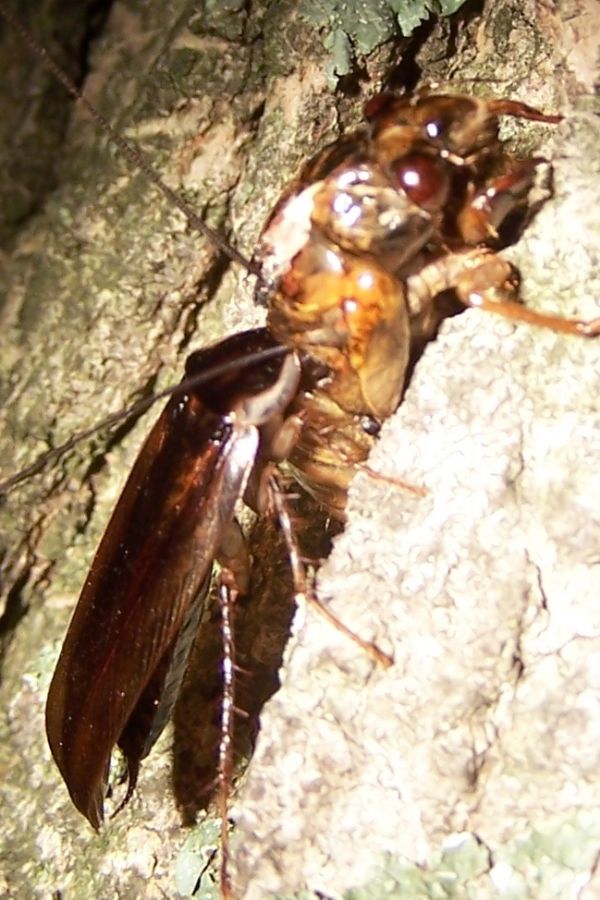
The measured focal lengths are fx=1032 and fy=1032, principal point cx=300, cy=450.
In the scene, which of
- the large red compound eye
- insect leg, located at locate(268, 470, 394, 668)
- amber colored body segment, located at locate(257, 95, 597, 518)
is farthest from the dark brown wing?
the large red compound eye

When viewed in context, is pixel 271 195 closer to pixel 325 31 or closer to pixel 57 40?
pixel 325 31

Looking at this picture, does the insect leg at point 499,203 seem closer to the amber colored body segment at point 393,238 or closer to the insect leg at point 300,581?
the amber colored body segment at point 393,238

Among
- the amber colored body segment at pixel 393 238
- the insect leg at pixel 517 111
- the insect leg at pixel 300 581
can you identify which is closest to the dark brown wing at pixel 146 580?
the insect leg at pixel 300 581

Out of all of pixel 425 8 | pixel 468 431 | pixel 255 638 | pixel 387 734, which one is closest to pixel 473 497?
Result: pixel 468 431

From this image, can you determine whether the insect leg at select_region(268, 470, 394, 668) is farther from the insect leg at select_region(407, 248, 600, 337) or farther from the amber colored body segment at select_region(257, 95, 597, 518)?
the insect leg at select_region(407, 248, 600, 337)

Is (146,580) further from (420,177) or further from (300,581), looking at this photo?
(420,177)

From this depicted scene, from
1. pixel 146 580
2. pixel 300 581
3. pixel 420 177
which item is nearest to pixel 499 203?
pixel 420 177
